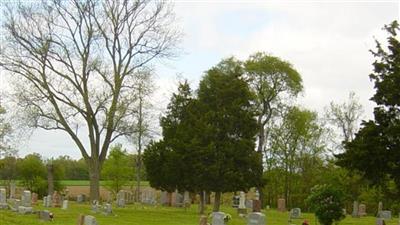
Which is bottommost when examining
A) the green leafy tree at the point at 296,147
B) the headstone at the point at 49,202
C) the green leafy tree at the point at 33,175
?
the headstone at the point at 49,202

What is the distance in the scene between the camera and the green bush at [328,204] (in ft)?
82.3

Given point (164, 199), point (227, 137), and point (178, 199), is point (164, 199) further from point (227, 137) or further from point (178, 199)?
point (227, 137)

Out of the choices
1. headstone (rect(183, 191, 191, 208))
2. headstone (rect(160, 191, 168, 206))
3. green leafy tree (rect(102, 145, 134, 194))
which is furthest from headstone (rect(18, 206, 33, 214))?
green leafy tree (rect(102, 145, 134, 194))

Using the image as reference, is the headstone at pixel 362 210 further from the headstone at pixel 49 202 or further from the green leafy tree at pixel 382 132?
the headstone at pixel 49 202

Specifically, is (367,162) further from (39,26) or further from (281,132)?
(281,132)

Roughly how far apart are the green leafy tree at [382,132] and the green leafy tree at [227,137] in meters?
9.76

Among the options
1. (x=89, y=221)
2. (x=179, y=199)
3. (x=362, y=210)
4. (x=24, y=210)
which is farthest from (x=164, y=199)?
(x=89, y=221)

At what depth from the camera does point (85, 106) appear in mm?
37688

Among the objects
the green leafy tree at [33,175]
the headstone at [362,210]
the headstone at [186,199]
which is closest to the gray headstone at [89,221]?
the headstone at [186,199]

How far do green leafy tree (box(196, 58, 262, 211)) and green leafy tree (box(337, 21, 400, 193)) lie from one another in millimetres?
9761

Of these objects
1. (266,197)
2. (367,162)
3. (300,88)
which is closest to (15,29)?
(367,162)

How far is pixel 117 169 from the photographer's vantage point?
58000mm

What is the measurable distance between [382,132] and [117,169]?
1451 inches

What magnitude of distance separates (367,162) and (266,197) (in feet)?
119
